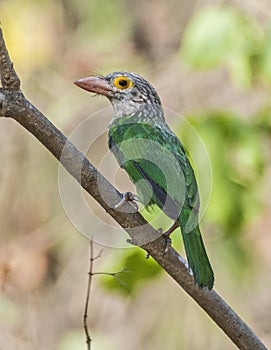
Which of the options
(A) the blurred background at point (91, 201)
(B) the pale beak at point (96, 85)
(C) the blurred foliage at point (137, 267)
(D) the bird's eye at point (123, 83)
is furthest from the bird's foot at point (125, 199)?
(A) the blurred background at point (91, 201)

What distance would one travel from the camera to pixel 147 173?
329 centimetres

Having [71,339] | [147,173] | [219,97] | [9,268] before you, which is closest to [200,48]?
[147,173]

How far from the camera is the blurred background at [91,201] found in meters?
5.46

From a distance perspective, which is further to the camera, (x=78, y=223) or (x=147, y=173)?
(x=78, y=223)

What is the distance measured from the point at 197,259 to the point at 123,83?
3.72ft

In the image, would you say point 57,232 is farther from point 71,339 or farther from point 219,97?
point 219,97

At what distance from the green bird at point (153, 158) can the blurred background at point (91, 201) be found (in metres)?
1.39

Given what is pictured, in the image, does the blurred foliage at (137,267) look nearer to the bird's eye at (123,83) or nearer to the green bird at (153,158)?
the green bird at (153,158)

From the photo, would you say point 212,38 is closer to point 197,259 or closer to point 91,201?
point 197,259

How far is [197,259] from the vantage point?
117 inches

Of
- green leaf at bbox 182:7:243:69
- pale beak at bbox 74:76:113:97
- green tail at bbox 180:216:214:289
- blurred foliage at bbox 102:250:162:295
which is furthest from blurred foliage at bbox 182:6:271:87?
green tail at bbox 180:216:214:289

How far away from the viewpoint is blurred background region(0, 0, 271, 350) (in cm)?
546

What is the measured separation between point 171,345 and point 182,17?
2.81m

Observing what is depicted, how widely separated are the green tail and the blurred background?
1.82m
